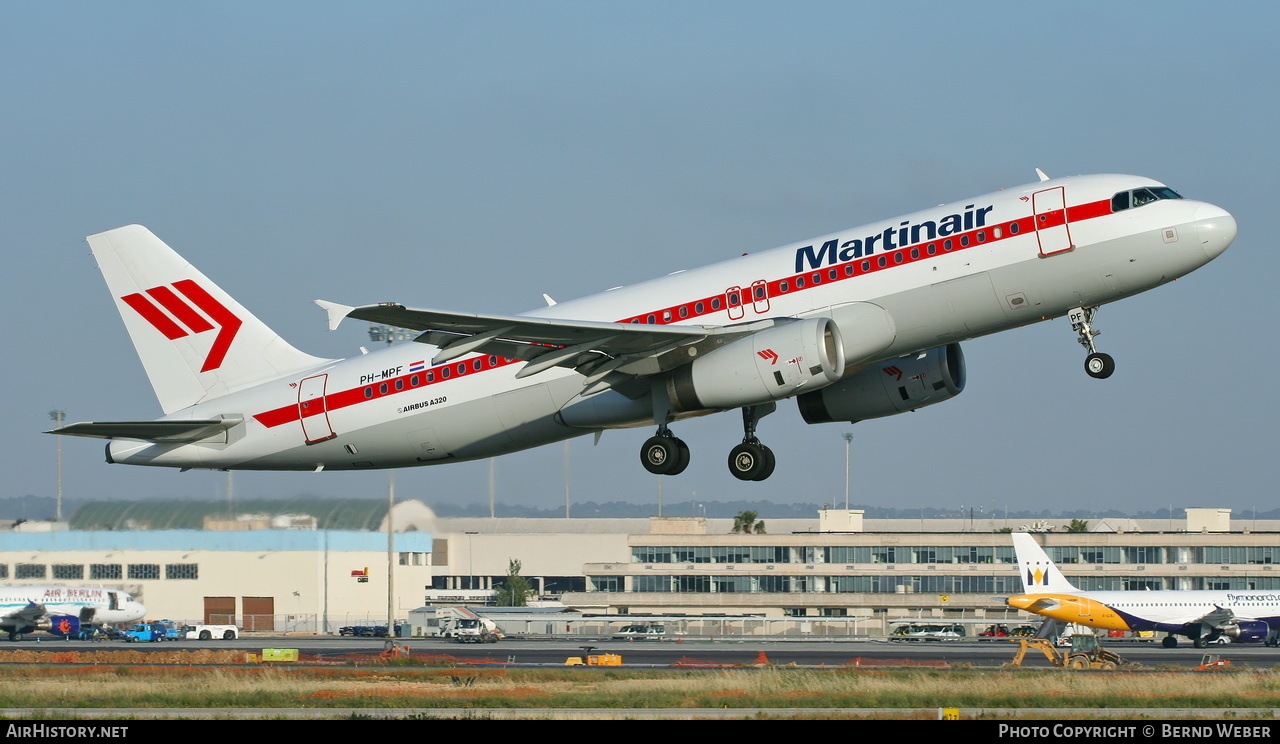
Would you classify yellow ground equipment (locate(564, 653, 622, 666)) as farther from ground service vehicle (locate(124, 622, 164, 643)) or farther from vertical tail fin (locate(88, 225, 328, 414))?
ground service vehicle (locate(124, 622, 164, 643))

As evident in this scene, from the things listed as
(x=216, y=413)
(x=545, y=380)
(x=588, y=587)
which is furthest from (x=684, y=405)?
(x=588, y=587)

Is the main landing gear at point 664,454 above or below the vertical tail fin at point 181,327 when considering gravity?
below

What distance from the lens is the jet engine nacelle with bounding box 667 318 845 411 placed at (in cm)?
3453

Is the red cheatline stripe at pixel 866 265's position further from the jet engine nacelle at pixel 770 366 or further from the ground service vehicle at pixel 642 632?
the ground service vehicle at pixel 642 632

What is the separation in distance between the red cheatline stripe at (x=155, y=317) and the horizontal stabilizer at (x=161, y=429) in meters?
3.22

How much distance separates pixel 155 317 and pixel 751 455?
17.9 metres

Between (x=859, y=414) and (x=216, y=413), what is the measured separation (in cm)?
1780

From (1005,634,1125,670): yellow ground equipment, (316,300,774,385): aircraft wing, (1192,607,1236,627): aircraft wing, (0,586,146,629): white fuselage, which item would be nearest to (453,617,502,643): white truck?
(0,586,146,629): white fuselage

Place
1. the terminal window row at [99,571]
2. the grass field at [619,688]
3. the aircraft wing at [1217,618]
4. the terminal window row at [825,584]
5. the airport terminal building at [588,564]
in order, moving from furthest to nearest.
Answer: the terminal window row at [825,584], the aircraft wing at [1217,618], the terminal window row at [99,571], the airport terminal building at [588,564], the grass field at [619,688]

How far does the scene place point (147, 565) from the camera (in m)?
71.5

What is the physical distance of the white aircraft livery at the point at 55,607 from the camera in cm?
7531

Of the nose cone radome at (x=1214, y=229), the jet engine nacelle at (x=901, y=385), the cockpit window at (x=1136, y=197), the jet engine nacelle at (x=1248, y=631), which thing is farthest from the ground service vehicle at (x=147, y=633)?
the nose cone radome at (x=1214, y=229)

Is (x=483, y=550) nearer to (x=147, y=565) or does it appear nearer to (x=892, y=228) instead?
(x=147, y=565)

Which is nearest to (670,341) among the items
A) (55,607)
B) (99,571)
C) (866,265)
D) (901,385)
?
(866,265)
